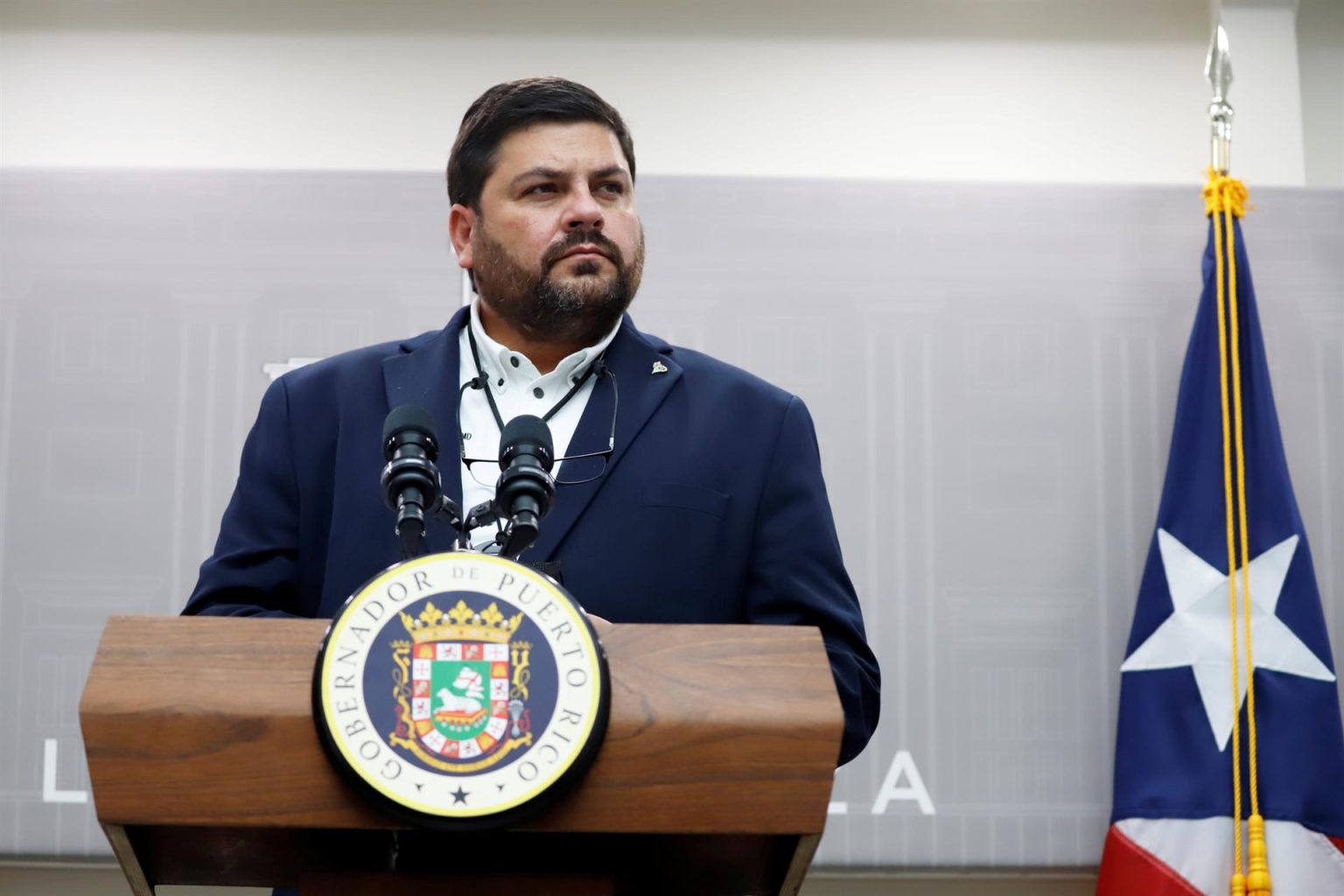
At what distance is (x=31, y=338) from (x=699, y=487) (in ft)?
7.09

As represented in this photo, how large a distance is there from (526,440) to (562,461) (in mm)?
556

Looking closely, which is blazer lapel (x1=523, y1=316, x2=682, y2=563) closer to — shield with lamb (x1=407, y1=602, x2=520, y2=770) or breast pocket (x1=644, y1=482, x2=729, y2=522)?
breast pocket (x1=644, y1=482, x2=729, y2=522)

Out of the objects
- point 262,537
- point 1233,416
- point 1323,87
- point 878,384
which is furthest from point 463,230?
point 1323,87

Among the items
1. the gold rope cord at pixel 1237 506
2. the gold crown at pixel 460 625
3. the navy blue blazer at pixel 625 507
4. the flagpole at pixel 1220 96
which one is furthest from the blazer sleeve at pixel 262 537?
the flagpole at pixel 1220 96

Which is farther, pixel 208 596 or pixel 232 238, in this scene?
pixel 232 238

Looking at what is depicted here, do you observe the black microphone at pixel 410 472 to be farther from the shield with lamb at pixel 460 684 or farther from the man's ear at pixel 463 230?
the man's ear at pixel 463 230

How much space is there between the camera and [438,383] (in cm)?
218

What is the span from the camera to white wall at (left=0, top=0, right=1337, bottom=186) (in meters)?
4.03

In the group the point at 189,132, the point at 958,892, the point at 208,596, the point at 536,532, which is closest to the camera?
the point at 536,532

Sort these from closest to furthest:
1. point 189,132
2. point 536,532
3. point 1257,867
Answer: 1. point 536,532
2. point 1257,867
3. point 189,132

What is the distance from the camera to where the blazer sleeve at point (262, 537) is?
80.8 inches

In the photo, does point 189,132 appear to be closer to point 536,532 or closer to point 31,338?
point 31,338

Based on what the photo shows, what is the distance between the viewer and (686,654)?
4.65 ft

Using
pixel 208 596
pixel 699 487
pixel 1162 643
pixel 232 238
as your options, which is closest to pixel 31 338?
pixel 232 238
